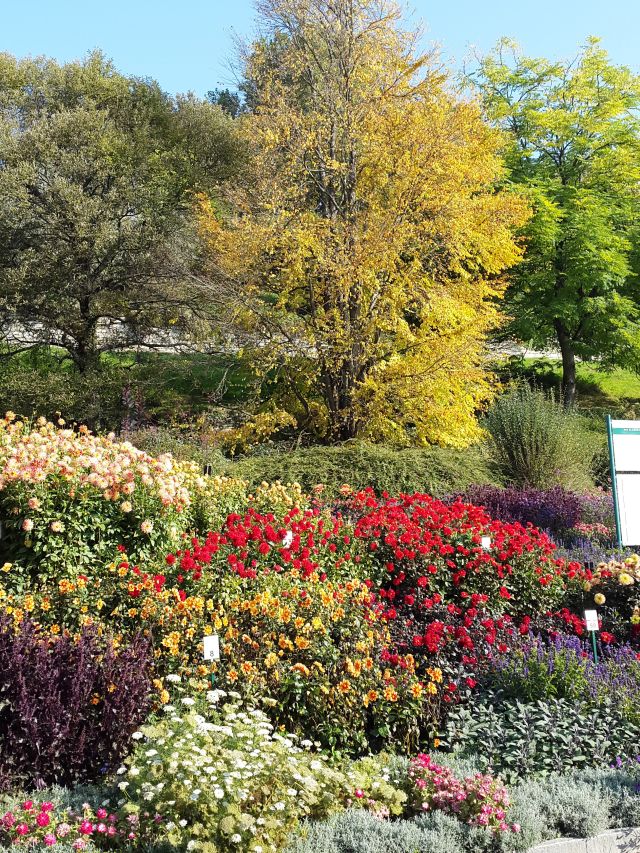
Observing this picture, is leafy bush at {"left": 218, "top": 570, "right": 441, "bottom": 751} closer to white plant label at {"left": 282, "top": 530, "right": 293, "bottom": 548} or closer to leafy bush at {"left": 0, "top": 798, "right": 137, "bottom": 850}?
white plant label at {"left": 282, "top": 530, "right": 293, "bottom": 548}

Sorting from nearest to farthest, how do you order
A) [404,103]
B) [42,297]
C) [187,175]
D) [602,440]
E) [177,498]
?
1. [177,498]
2. [404,103]
3. [602,440]
4. [42,297]
5. [187,175]

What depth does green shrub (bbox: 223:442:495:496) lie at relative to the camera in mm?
9992

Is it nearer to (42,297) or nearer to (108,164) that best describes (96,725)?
(42,297)

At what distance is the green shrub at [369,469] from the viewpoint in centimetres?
999

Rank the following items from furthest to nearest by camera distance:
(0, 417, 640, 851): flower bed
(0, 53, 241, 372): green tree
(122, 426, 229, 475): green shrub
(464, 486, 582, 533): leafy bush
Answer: (0, 53, 241, 372): green tree, (122, 426, 229, 475): green shrub, (464, 486, 582, 533): leafy bush, (0, 417, 640, 851): flower bed

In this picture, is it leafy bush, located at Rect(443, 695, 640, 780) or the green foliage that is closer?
the green foliage

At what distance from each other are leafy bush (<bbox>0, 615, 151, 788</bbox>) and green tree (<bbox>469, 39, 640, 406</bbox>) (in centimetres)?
1566

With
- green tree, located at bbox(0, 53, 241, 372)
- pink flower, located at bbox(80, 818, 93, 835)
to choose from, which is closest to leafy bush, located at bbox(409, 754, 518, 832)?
pink flower, located at bbox(80, 818, 93, 835)

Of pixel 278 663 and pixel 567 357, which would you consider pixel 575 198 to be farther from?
pixel 278 663

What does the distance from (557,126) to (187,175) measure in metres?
8.69

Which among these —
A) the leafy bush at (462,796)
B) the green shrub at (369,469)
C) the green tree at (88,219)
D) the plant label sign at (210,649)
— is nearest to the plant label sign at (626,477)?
the green shrub at (369,469)

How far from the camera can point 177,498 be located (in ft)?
19.1

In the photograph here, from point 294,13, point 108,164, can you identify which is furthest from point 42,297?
point 294,13

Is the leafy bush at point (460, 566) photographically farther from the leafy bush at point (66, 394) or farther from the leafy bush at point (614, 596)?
the leafy bush at point (66, 394)
